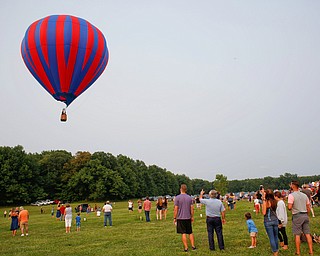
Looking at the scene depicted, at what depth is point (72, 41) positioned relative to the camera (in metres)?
18.5

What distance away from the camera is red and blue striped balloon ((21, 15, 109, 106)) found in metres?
18.3

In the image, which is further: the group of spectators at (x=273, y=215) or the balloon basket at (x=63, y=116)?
the balloon basket at (x=63, y=116)

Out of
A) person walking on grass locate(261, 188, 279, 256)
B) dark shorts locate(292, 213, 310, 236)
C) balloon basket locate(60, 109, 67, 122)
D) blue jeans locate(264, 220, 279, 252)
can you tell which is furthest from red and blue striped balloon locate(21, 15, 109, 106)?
dark shorts locate(292, 213, 310, 236)

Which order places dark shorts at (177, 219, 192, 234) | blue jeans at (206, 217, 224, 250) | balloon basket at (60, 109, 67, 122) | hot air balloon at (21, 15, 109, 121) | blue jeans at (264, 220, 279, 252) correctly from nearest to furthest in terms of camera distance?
blue jeans at (264, 220, 279, 252) → blue jeans at (206, 217, 224, 250) → dark shorts at (177, 219, 192, 234) → hot air balloon at (21, 15, 109, 121) → balloon basket at (60, 109, 67, 122)

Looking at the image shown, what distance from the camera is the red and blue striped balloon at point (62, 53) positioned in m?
18.3

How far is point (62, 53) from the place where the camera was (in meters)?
18.4

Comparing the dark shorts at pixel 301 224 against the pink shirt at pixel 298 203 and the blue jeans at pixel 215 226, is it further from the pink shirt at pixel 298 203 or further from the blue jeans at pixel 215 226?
the blue jeans at pixel 215 226

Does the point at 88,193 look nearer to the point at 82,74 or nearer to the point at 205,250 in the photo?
the point at 82,74

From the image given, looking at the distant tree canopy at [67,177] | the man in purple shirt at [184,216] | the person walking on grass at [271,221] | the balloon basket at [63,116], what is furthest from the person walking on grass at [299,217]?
the distant tree canopy at [67,177]

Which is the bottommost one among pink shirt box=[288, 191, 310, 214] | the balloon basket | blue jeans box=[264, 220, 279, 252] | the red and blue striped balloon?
blue jeans box=[264, 220, 279, 252]

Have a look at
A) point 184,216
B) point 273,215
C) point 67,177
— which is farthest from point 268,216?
point 67,177

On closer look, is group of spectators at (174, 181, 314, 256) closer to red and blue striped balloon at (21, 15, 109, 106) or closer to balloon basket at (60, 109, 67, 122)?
balloon basket at (60, 109, 67, 122)

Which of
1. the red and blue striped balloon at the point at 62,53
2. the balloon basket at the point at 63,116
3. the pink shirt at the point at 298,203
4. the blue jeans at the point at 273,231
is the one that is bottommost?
the blue jeans at the point at 273,231

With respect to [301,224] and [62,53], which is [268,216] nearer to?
[301,224]
